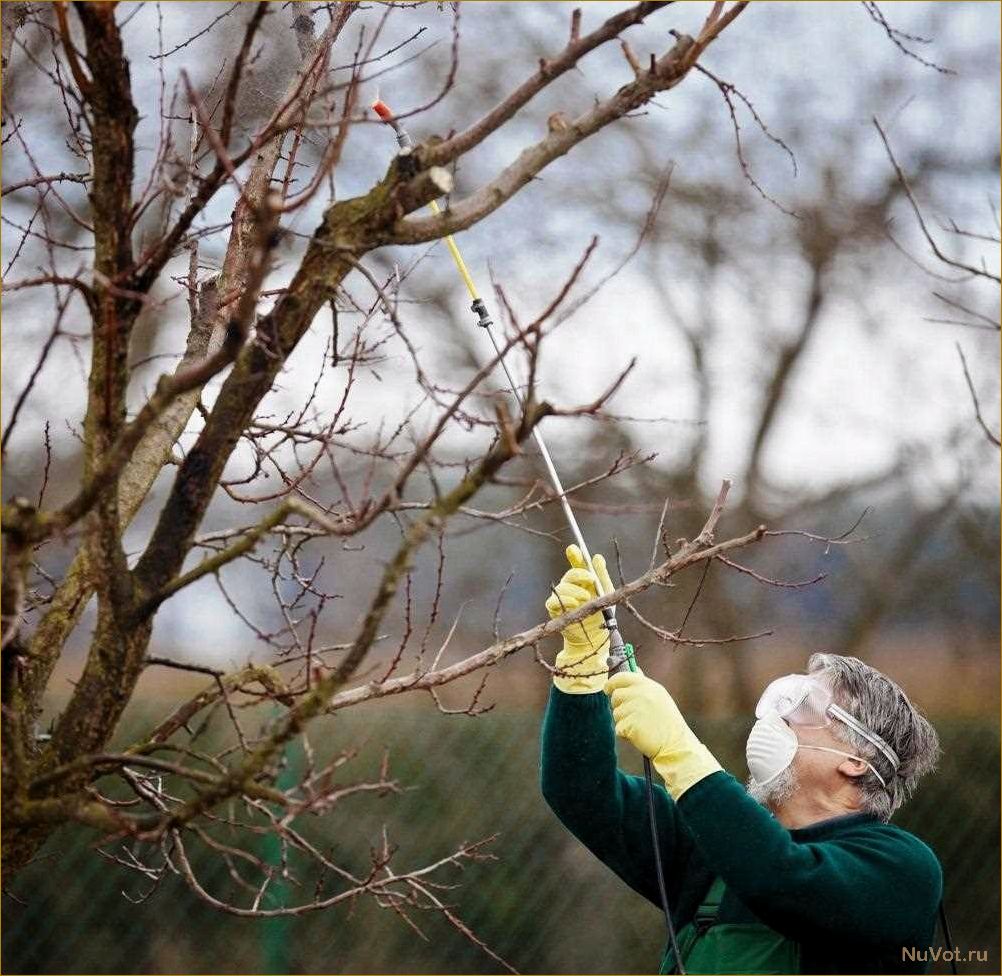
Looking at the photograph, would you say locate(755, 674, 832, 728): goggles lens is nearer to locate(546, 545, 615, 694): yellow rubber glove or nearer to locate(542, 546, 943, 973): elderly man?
locate(542, 546, 943, 973): elderly man

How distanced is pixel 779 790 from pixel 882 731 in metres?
0.22

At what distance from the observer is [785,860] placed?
6.43 ft

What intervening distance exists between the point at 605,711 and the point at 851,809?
488 millimetres

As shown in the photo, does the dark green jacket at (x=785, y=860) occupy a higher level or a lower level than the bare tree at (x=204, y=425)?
lower

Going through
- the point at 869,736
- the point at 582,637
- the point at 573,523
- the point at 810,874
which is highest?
the point at 573,523

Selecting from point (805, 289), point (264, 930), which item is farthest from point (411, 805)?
point (805, 289)

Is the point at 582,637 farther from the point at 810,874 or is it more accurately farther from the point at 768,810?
the point at 810,874

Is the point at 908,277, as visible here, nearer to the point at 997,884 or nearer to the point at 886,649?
the point at 886,649

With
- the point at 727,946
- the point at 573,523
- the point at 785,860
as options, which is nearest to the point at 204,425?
the point at 573,523

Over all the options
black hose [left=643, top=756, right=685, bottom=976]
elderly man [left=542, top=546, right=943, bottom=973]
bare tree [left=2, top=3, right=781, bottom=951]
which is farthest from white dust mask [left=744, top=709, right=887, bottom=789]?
bare tree [left=2, top=3, right=781, bottom=951]

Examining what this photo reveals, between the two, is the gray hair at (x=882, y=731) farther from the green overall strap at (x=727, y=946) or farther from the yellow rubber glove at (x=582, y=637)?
the yellow rubber glove at (x=582, y=637)

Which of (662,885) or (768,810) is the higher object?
(768,810)

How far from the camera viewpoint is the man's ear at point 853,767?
2.28 m

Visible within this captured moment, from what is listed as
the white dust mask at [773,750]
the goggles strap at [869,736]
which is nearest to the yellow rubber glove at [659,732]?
the white dust mask at [773,750]
